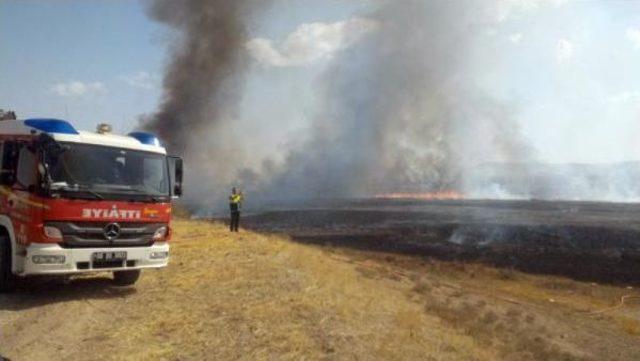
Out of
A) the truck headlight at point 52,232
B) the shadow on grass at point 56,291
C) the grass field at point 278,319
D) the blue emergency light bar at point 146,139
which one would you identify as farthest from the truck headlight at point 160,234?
the blue emergency light bar at point 146,139

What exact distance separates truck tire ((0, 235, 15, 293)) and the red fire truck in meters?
0.02

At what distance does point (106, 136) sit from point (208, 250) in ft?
26.2

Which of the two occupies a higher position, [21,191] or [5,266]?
[21,191]

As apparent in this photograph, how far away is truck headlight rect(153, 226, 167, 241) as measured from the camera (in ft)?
37.0

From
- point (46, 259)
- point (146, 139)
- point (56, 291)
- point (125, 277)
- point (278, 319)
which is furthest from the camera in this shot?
point (125, 277)

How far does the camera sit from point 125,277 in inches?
489

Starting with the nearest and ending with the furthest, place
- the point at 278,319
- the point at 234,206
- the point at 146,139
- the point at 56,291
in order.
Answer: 1. the point at 278,319
2. the point at 56,291
3. the point at 146,139
4. the point at 234,206

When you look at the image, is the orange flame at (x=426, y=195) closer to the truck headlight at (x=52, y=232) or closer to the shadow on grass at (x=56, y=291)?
the shadow on grass at (x=56, y=291)

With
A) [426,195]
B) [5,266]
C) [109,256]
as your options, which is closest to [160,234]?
[109,256]

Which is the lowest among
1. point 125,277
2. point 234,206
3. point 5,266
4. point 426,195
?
point 125,277

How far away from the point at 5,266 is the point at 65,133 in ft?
9.41

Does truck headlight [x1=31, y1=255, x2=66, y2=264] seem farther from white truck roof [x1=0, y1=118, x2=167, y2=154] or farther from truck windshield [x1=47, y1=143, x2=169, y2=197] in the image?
white truck roof [x1=0, y1=118, x2=167, y2=154]

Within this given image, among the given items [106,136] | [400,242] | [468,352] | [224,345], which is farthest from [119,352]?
[400,242]

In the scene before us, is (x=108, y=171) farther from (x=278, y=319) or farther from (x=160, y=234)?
(x=278, y=319)
